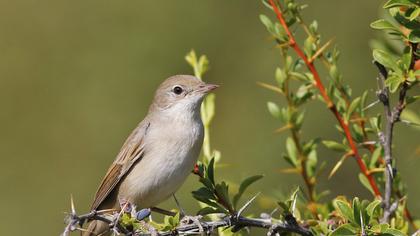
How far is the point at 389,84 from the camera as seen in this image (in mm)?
3143

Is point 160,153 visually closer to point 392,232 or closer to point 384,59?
point 384,59

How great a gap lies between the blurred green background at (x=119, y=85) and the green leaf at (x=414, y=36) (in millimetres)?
3489

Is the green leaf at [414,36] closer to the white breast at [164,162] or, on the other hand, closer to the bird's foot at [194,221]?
the bird's foot at [194,221]

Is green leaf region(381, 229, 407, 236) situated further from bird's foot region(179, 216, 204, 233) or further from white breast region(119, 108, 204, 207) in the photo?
white breast region(119, 108, 204, 207)

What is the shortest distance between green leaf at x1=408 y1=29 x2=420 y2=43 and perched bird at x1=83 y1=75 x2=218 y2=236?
1670 mm

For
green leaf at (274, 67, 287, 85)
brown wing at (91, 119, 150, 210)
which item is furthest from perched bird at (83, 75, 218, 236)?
green leaf at (274, 67, 287, 85)

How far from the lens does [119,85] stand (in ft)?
23.2

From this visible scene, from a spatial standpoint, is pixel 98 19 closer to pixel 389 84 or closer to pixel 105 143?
pixel 105 143

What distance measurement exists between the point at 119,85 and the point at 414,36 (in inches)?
171

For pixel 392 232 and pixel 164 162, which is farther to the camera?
pixel 164 162

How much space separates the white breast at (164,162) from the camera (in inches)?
173

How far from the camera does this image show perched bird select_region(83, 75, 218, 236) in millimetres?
4441

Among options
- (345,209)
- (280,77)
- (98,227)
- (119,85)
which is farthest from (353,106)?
(119,85)

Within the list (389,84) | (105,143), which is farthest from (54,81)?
(389,84)
